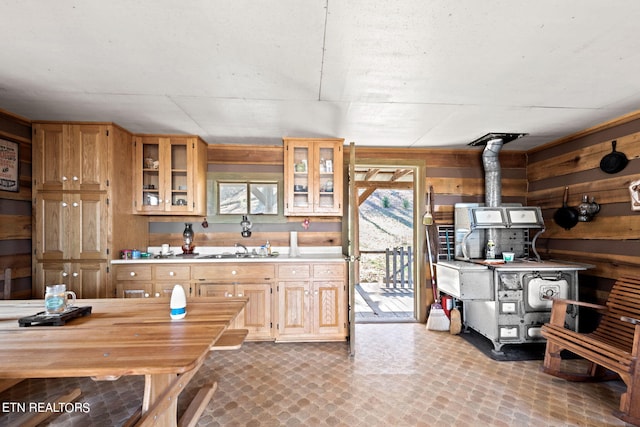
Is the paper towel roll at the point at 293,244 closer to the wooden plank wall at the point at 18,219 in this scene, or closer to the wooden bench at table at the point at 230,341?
the wooden bench at table at the point at 230,341

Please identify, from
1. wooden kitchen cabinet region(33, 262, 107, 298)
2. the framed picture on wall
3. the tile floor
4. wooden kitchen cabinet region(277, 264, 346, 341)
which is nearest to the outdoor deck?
wooden kitchen cabinet region(277, 264, 346, 341)

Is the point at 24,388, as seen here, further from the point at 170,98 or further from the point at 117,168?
the point at 170,98

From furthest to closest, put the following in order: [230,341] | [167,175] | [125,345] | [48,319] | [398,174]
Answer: [398,174] < [167,175] < [230,341] < [48,319] < [125,345]

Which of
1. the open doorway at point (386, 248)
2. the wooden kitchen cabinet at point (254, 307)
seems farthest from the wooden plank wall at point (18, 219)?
the open doorway at point (386, 248)

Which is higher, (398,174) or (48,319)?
(398,174)

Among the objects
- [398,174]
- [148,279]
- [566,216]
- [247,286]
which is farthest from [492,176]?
[148,279]

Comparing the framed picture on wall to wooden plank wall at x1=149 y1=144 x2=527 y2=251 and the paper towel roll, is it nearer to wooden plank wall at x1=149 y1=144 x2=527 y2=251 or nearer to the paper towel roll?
wooden plank wall at x1=149 y1=144 x2=527 y2=251

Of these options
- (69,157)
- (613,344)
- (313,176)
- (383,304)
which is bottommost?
(383,304)

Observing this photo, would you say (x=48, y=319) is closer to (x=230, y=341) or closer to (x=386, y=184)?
(x=230, y=341)

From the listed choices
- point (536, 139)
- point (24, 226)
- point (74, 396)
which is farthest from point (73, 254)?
point (536, 139)

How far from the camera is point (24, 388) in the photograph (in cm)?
237

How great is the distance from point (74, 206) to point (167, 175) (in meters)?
0.94

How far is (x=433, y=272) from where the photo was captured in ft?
12.9

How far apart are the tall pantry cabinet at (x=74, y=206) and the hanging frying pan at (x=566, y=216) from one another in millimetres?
5083
